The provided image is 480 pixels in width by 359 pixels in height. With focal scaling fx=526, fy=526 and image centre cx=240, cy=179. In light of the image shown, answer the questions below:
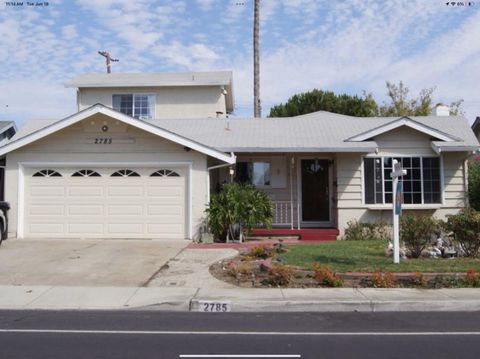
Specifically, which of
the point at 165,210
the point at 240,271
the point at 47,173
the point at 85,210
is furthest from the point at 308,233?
the point at 47,173

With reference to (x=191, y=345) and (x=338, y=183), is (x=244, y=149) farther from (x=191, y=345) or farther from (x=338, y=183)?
(x=191, y=345)

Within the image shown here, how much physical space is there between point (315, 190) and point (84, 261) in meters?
8.83

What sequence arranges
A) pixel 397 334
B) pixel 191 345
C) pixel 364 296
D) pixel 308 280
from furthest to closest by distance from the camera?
pixel 308 280 < pixel 364 296 < pixel 397 334 < pixel 191 345

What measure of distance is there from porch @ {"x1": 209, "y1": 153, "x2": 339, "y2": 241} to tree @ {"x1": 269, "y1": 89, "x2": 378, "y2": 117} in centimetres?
1910

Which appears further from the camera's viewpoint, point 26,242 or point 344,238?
point 344,238

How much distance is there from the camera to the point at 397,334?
7219mm

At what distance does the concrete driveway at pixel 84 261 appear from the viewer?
10844 mm

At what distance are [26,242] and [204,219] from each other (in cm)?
538

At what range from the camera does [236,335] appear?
7.17 meters

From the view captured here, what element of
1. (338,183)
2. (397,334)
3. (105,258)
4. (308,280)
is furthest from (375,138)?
(397,334)

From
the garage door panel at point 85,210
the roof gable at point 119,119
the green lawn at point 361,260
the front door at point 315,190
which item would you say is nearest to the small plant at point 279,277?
the green lawn at point 361,260

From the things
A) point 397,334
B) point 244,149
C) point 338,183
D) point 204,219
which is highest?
point 244,149

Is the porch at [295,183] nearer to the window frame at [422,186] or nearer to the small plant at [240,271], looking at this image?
the window frame at [422,186]

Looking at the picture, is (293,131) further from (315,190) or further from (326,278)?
(326,278)
